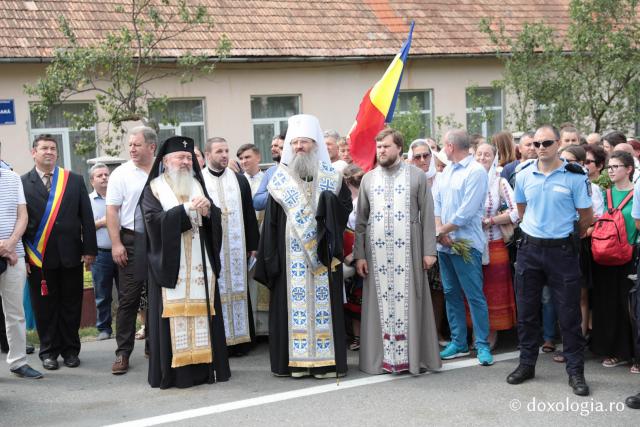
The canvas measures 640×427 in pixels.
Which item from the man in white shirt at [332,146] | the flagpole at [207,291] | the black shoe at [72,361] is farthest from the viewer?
the man in white shirt at [332,146]

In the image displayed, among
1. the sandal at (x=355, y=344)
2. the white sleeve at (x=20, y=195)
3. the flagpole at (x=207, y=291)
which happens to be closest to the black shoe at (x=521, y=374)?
the sandal at (x=355, y=344)

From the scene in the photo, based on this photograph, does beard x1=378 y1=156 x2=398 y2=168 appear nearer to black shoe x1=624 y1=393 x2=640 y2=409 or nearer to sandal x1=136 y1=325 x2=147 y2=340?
black shoe x1=624 y1=393 x2=640 y2=409

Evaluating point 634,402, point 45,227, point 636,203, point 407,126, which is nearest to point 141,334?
point 45,227

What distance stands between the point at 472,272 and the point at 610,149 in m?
2.76

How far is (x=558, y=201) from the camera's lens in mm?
6035

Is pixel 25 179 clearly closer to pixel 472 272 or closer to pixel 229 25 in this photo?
pixel 472 272

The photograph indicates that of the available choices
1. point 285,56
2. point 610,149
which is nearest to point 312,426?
point 610,149

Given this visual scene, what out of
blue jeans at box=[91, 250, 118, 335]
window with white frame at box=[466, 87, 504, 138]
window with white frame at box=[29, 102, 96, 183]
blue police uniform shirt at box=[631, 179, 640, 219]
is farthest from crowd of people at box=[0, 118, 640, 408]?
window with white frame at box=[466, 87, 504, 138]

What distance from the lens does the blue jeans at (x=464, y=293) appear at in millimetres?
6852

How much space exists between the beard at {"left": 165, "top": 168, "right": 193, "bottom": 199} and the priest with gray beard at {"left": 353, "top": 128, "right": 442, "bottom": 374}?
5.00 ft

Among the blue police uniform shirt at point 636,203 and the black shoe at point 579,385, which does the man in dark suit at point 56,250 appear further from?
the blue police uniform shirt at point 636,203

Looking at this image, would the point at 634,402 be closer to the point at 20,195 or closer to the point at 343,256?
the point at 343,256

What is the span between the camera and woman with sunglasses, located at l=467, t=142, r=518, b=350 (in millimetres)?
7223

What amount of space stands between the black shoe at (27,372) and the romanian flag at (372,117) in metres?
3.83
